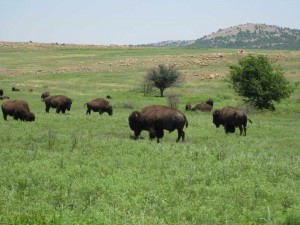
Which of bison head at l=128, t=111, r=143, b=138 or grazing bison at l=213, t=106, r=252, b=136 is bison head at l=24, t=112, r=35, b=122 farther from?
grazing bison at l=213, t=106, r=252, b=136

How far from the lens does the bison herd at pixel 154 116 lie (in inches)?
791

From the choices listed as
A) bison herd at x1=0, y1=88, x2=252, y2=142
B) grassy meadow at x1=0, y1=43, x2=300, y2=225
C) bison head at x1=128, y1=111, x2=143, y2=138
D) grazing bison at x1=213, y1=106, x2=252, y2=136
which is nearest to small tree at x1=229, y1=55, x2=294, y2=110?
grassy meadow at x1=0, y1=43, x2=300, y2=225

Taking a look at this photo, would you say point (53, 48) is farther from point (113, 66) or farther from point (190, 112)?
point (190, 112)

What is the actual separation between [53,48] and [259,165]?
116848 millimetres

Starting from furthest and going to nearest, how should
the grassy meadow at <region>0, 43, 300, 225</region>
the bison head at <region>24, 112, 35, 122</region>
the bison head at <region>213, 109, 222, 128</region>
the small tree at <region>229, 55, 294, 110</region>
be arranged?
the small tree at <region>229, 55, 294, 110</region>, the bison head at <region>213, 109, 222, 128</region>, the bison head at <region>24, 112, 35, 122</region>, the grassy meadow at <region>0, 43, 300, 225</region>

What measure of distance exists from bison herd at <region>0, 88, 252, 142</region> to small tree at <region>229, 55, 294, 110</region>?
14.3 metres

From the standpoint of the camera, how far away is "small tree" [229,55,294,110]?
3906cm

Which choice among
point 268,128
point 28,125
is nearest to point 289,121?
point 268,128

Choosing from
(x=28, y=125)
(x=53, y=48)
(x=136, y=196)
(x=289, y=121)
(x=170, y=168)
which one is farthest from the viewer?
(x=53, y=48)

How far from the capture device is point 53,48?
123m

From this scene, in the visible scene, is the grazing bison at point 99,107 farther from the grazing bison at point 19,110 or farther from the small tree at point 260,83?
the small tree at point 260,83

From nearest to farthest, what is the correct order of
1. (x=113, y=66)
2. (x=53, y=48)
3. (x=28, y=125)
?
(x=28, y=125) < (x=113, y=66) < (x=53, y=48)

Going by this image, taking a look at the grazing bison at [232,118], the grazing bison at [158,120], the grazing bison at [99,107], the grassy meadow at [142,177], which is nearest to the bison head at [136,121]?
the grazing bison at [158,120]

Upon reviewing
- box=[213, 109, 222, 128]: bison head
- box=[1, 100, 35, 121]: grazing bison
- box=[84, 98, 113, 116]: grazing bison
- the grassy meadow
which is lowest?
box=[84, 98, 113, 116]: grazing bison
